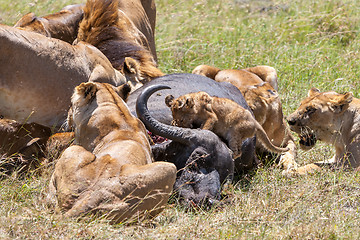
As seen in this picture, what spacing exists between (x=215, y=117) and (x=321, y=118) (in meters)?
1.56

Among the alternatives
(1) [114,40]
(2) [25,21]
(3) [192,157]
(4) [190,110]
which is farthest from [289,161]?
(2) [25,21]

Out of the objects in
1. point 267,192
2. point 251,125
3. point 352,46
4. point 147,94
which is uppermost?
point 147,94

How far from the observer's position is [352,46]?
1016 cm

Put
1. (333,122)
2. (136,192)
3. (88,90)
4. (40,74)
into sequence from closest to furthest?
(136,192)
(88,90)
(40,74)
(333,122)

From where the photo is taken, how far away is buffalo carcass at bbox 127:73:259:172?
5922 mm

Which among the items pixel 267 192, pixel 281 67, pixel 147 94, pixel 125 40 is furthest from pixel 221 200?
pixel 281 67

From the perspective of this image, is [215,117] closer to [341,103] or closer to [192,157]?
[192,157]

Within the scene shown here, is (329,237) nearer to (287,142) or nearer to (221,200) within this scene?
(221,200)

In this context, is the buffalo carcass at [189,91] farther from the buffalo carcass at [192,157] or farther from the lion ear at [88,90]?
the lion ear at [88,90]

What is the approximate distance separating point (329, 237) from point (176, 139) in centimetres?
148

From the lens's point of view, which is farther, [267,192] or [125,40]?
[125,40]

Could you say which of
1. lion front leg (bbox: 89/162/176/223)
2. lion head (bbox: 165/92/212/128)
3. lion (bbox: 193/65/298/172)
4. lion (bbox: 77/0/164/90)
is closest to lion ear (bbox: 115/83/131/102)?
lion head (bbox: 165/92/212/128)

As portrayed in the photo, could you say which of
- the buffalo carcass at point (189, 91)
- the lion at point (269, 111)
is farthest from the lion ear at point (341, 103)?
the buffalo carcass at point (189, 91)

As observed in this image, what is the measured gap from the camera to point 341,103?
649 centimetres
